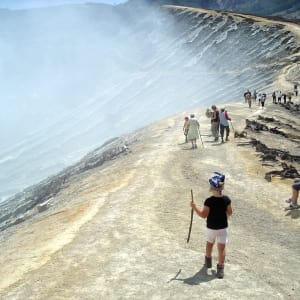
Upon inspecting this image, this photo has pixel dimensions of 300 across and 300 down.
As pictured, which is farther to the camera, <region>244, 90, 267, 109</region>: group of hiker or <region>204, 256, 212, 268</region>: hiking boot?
<region>244, 90, 267, 109</region>: group of hiker

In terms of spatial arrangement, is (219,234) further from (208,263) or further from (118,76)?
(118,76)

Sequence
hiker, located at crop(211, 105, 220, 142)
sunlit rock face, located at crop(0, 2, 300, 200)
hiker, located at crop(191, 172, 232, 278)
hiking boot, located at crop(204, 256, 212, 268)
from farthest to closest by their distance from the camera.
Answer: sunlit rock face, located at crop(0, 2, 300, 200) < hiker, located at crop(211, 105, 220, 142) < hiking boot, located at crop(204, 256, 212, 268) < hiker, located at crop(191, 172, 232, 278)

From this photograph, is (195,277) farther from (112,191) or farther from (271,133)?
(271,133)

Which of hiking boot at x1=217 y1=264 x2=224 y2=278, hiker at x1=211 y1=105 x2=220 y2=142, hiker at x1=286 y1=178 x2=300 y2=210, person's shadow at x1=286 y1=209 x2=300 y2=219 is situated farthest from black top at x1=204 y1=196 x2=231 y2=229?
hiker at x1=211 y1=105 x2=220 y2=142

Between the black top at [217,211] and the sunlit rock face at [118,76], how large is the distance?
206ft

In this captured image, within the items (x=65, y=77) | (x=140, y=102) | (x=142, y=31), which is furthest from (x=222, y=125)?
(x=65, y=77)

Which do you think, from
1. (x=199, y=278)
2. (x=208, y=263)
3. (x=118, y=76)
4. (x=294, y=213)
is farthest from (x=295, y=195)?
(x=118, y=76)

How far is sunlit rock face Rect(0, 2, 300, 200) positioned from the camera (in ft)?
277

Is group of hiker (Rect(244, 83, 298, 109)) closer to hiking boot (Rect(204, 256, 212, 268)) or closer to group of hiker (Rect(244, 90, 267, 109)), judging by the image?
group of hiker (Rect(244, 90, 267, 109))

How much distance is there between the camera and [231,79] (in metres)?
83.9

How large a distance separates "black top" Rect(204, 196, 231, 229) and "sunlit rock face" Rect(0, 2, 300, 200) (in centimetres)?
6283

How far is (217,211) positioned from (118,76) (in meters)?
116

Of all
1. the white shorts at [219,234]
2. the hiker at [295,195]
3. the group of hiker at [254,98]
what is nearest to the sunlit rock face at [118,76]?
the group of hiker at [254,98]

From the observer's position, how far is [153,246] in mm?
12805
